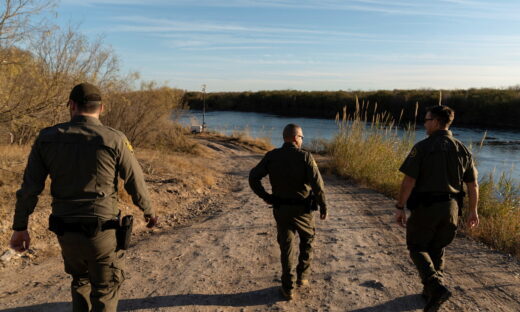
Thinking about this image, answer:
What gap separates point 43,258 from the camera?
4.65 meters

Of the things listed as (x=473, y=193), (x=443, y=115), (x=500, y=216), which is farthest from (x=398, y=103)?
(x=443, y=115)

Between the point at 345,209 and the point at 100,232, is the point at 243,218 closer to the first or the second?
the point at 345,209

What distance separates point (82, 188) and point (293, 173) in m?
1.84

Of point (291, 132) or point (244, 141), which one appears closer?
point (291, 132)

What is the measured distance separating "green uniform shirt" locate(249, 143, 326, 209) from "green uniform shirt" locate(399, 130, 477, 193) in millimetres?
853

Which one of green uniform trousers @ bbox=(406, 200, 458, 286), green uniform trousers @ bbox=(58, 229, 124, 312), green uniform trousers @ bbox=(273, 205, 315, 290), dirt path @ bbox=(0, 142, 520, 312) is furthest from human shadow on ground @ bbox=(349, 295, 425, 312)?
green uniform trousers @ bbox=(58, 229, 124, 312)

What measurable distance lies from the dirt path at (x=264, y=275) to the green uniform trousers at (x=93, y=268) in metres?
0.73

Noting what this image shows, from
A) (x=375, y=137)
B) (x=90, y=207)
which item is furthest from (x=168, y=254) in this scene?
(x=375, y=137)

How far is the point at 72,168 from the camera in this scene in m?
2.57

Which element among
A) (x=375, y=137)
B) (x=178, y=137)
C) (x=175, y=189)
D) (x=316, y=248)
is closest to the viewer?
(x=316, y=248)

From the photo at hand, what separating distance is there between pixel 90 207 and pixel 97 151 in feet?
1.30

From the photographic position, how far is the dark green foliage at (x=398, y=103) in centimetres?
2566

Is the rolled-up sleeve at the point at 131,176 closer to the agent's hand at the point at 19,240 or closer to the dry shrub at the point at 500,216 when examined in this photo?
the agent's hand at the point at 19,240

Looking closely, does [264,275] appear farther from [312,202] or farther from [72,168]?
[72,168]
